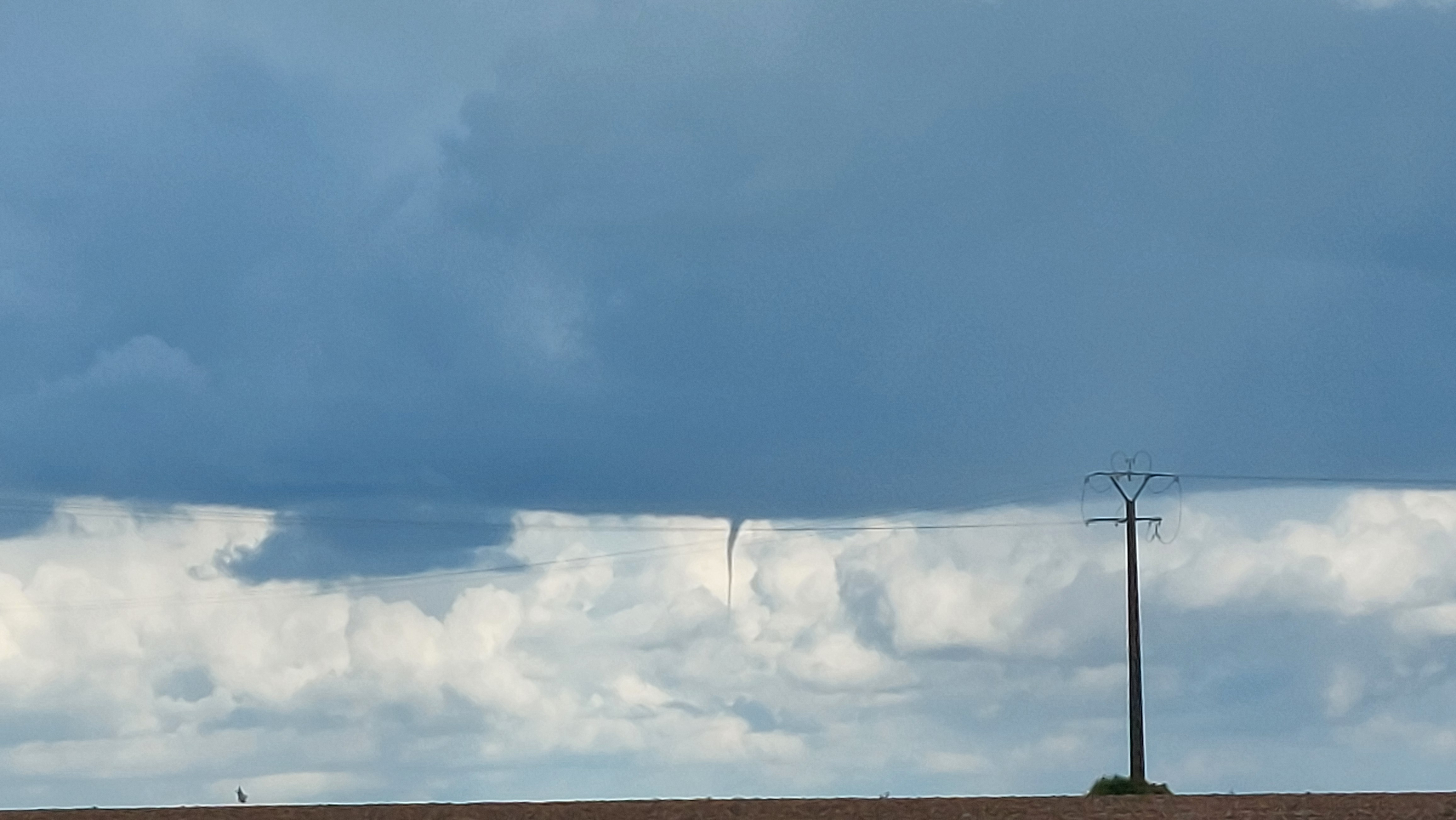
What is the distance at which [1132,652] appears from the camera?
72.4m

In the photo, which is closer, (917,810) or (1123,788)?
(917,810)

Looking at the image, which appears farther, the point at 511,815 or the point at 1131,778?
the point at 1131,778

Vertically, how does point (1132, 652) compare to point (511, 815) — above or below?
above

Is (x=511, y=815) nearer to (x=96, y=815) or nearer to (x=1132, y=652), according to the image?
(x=96, y=815)

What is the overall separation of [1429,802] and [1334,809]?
7.79 feet

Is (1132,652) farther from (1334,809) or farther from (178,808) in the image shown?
(178,808)

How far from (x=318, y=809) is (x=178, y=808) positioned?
3.92m

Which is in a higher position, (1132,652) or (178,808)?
(1132,652)

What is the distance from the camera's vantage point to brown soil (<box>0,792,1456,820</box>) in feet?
151

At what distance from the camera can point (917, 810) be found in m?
46.2

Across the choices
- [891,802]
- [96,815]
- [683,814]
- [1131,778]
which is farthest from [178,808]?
[1131,778]

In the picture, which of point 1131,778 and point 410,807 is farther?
point 1131,778

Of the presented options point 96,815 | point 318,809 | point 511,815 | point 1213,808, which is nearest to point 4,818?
point 96,815

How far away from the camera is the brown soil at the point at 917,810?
45938 millimetres
